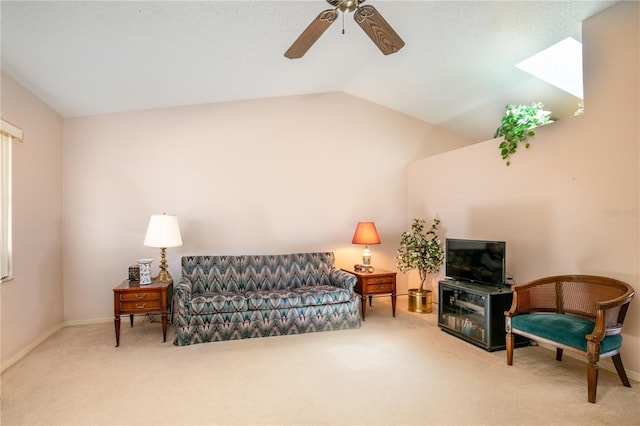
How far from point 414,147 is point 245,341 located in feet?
12.8

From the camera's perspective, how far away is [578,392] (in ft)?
8.19

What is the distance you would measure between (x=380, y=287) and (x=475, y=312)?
120 cm

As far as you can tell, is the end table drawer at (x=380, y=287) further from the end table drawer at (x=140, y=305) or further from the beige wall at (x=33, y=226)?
the beige wall at (x=33, y=226)

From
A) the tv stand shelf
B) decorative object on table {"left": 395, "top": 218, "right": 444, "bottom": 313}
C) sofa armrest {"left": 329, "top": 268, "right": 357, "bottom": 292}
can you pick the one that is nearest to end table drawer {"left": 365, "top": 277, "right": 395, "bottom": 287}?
sofa armrest {"left": 329, "top": 268, "right": 357, "bottom": 292}

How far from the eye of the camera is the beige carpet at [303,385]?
220 centimetres

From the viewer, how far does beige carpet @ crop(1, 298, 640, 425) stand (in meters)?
2.20

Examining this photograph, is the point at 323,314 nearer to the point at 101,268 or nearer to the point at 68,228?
the point at 101,268

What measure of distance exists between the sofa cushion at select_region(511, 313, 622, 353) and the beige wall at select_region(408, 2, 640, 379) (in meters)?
0.46

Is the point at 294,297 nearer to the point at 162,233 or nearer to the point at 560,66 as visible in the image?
the point at 162,233

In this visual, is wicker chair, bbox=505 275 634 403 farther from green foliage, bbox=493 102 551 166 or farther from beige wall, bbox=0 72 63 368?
beige wall, bbox=0 72 63 368

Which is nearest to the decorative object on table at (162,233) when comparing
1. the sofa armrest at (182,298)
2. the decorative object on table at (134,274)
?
the decorative object on table at (134,274)

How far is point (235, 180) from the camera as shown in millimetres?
4695

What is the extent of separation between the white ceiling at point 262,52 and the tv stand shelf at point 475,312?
99.3 inches

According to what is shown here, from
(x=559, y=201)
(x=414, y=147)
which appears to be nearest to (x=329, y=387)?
(x=559, y=201)
